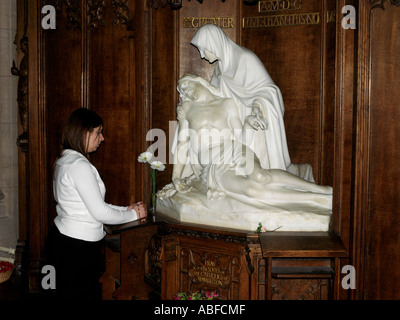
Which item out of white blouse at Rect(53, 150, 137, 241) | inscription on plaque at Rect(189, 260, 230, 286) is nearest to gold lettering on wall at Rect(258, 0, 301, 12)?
inscription on plaque at Rect(189, 260, 230, 286)

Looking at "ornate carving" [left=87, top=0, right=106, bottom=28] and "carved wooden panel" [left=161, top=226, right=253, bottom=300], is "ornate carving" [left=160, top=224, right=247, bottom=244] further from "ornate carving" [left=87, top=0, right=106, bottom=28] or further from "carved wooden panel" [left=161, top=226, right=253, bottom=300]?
"ornate carving" [left=87, top=0, right=106, bottom=28]

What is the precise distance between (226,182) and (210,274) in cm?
69

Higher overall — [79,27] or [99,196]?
[79,27]

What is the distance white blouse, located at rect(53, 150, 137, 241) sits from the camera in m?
2.45

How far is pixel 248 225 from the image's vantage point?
10.7ft

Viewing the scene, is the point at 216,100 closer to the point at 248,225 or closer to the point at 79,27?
the point at 248,225

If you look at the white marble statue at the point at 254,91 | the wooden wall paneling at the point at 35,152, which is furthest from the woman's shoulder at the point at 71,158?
the wooden wall paneling at the point at 35,152

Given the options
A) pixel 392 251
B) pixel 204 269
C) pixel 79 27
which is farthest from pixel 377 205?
pixel 79 27

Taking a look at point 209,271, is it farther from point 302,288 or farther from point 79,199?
point 79,199

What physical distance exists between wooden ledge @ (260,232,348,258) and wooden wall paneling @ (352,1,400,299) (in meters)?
0.29

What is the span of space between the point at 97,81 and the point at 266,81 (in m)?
1.50

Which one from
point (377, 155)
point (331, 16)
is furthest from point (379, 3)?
point (377, 155)

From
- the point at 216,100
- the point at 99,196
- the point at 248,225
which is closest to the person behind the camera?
the point at 99,196

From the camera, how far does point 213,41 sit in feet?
12.3
